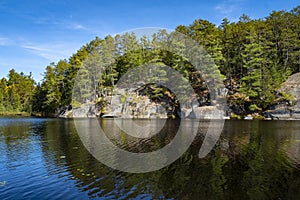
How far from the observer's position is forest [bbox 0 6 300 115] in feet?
230

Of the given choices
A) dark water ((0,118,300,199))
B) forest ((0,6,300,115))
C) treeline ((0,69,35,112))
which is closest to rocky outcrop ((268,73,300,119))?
forest ((0,6,300,115))

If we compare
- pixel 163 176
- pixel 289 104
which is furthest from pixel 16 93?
pixel 163 176

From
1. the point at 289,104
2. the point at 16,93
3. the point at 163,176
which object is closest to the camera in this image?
the point at 163,176

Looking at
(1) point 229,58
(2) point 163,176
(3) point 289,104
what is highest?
(1) point 229,58

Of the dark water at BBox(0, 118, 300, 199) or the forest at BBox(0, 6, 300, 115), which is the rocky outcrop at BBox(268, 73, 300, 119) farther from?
the dark water at BBox(0, 118, 300, 199)

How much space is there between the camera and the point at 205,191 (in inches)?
576

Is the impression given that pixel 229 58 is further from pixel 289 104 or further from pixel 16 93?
pixel 16 93

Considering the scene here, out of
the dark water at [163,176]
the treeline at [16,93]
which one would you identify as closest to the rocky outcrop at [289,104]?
the dark water at [163,176]

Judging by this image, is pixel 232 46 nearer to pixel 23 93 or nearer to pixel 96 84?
pixel 96 84

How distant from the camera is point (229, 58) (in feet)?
271

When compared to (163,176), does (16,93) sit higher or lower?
higher

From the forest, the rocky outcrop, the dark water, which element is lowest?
the dark water

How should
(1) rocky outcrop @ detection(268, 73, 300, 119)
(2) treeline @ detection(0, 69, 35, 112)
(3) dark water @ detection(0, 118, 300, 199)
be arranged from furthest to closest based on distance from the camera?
(2) treeline @ detection(0, 69, 35, 112) → (1) rocky outcrop @ detection(268, 73, 300, 119) → (3) dark water @ detection(0, 118, 300, 199)

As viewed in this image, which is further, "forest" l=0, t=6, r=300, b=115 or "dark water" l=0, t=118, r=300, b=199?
"forest" l=0, t=6, r=300, b=115
